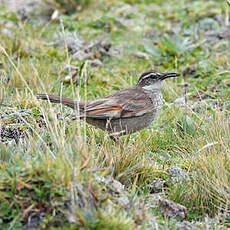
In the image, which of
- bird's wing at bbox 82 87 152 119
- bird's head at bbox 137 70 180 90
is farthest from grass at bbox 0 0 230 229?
bird's head at bbox 137 70 180 90

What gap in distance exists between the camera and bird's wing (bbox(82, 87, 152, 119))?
564 centimetres

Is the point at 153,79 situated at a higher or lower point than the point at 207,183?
higher

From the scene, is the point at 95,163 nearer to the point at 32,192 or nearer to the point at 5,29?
the point at 32,192

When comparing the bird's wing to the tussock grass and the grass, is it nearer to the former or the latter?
the grass

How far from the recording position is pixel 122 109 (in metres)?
5.86

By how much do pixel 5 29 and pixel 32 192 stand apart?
6.72 metres

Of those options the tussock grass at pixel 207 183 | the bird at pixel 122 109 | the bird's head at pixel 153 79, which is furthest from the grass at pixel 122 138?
the bird's head at pixel 153 79

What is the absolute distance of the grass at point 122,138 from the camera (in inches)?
152

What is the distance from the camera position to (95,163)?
14.4 ft

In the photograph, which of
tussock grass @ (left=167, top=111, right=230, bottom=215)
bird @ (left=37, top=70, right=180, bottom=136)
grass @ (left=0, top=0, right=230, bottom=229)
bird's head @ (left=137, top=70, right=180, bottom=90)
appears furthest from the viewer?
bird's head @ (left=137, top=70, right=180, bottom=90)

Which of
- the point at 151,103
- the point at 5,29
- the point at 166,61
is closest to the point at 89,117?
the point at 151,103

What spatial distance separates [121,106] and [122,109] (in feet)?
0.13

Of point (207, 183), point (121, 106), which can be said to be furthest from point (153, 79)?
point (207, 183)

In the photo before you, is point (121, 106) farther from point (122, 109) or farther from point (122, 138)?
point (122, 138)
